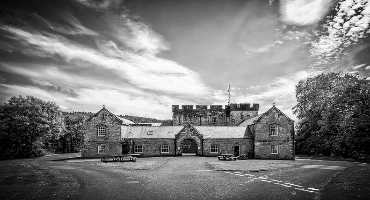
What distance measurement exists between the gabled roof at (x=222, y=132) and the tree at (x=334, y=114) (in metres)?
13.2

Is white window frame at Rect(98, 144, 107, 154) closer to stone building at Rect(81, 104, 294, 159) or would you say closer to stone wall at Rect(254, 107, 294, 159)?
stone building at Rect(81, 104, 294, 159)

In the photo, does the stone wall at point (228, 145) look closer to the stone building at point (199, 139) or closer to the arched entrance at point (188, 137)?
the stone building at point (199, 139)

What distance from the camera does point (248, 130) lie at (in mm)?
38219

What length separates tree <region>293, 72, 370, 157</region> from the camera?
95.9 feet

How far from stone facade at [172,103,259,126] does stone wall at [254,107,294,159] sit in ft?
50.8

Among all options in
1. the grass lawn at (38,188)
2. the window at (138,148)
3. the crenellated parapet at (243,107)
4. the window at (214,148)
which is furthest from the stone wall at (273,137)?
the grass lawn at (38,188)

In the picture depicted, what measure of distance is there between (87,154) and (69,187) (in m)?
23.7

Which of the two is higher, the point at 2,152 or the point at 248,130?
the point at 248,130

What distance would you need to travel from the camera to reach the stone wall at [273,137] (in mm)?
35375

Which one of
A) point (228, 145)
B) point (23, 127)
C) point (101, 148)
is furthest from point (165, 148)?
point (23, 127)

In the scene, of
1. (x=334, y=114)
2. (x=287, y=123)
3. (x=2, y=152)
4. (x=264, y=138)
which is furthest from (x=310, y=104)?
(x=2, y=152)

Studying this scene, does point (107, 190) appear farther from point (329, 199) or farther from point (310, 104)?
point (310, 104)

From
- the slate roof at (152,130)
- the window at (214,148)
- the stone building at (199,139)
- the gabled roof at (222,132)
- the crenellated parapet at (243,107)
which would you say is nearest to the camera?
the stone building at (199,139)

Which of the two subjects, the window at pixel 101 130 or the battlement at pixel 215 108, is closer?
the window at pixel 101 130
